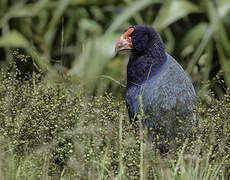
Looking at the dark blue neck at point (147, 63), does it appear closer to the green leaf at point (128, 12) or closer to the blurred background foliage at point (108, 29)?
the blurred background foliage at point (108, 29)

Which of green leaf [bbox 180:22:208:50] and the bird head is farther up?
green leaf [bbox 180:22:208:50]

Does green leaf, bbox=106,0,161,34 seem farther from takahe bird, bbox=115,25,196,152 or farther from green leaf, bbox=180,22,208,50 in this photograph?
takahe bird, bbox=115,25,196,152

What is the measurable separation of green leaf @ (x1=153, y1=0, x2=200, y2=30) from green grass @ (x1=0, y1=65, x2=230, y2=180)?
153cm

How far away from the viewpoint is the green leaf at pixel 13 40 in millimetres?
3520

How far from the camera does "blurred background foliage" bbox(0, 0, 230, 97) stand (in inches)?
136

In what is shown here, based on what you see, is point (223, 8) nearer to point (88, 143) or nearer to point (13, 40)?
point (13, 40)

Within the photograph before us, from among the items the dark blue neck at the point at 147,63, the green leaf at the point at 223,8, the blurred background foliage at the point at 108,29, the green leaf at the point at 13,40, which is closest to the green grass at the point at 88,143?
the dark blue neck at the point at 147,63

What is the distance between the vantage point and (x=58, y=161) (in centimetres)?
197

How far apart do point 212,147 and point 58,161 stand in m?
0.55

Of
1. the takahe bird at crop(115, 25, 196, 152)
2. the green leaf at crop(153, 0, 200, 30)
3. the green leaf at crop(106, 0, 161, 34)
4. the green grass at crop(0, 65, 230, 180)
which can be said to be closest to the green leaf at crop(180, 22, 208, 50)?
the green leaf at crop(153, 0, 200, 30)

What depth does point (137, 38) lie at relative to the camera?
260cm

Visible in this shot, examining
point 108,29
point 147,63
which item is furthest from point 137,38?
point 108,29

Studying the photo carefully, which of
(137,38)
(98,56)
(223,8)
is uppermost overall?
(223,8)

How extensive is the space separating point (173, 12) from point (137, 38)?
39.4 inches
